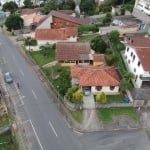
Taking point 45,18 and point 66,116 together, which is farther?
point 45,18

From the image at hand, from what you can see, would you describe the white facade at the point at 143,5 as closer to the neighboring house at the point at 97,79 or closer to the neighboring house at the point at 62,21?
the neighboring house at the point at 62,21

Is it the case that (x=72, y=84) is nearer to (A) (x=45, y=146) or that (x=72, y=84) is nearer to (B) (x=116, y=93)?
(B) (x=116, y=93)

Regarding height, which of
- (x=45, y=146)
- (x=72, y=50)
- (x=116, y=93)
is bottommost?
(x=45, y=146)

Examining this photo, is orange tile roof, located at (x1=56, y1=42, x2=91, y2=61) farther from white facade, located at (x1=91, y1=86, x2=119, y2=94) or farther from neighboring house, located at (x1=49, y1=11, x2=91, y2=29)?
neighboring house, located at (x1=49, y1=11, x2=91, y2=29)

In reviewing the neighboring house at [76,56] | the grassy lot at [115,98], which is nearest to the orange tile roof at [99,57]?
the neighboring house at [76,56]

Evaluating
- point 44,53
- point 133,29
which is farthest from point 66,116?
point 133,29

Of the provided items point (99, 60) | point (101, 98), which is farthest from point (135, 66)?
point (101, 98)

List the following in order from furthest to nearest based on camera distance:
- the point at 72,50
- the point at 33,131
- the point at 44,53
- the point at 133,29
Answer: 1. the point at 133,29
2. the point at 44,53
3. the point at 72,50
4. the point at 33,131
